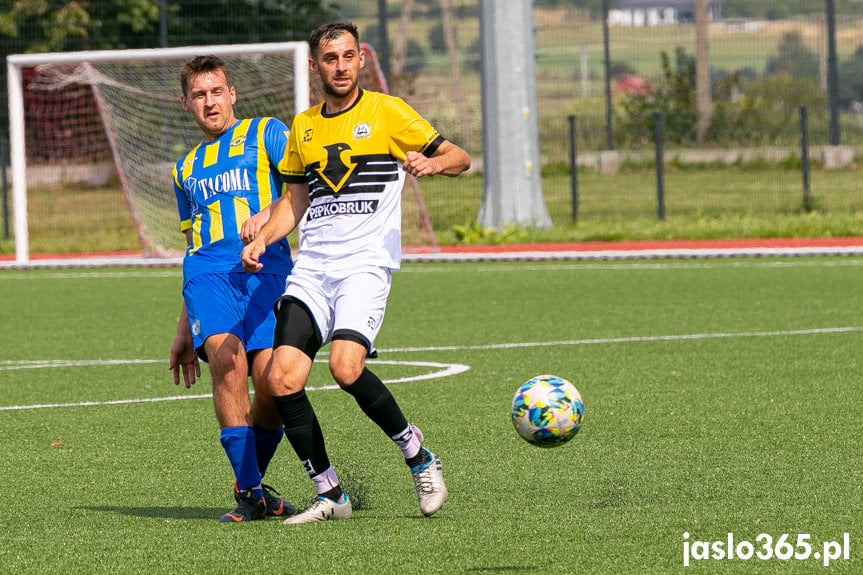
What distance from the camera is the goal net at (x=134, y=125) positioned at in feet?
59.9

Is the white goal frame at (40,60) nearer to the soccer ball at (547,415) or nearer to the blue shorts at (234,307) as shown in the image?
the blue shorts at (234,307)

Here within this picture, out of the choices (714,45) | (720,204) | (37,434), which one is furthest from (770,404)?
(714,45)

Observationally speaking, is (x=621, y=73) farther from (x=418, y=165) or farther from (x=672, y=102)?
(x=418, y=165)

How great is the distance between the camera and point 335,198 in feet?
19.0

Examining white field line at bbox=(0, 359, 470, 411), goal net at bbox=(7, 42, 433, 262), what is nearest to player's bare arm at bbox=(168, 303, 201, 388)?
white field line at bbox=(0, 359, 470, 411)

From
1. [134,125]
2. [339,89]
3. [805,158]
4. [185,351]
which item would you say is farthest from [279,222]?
[805,158]

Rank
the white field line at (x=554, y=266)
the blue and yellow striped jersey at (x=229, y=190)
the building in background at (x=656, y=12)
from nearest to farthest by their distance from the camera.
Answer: the blue and yellow striped jersey at (x=229, y=190) < the white field line at (x=554, y=266) < the building in background at (x=656, y=12)

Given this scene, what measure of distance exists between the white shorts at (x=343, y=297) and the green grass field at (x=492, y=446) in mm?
758

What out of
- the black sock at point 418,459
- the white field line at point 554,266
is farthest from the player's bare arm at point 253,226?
the white field line at point 554,266

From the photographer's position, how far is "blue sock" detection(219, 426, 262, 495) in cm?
577

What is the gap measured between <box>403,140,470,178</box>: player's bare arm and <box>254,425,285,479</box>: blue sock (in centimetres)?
130

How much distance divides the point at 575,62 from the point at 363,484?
33750mm

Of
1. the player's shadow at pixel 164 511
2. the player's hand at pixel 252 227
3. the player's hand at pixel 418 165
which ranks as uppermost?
the player's hand at pixel 418 165

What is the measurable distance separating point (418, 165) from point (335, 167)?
462mm
